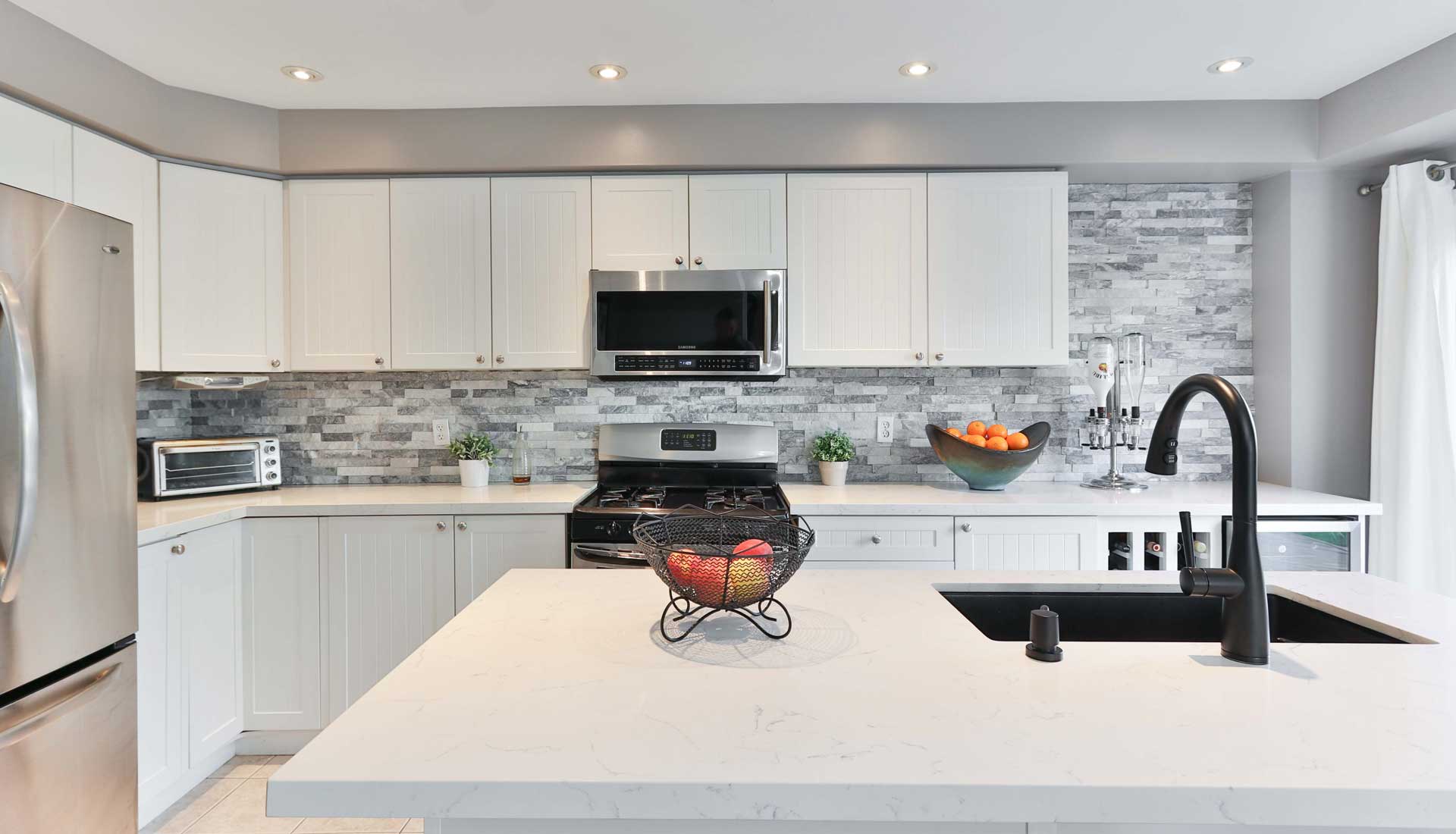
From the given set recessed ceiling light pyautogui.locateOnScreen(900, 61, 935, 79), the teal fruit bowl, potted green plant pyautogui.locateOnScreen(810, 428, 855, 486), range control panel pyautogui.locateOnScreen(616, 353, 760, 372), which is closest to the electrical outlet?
potted green plant pyautogui.locateOnScreen(810, 428, 855, 486)

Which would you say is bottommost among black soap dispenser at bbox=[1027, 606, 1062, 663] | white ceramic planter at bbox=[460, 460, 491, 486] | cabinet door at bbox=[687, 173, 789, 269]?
black soap dispenser at bbox=[1027, 606, 1062, 663]

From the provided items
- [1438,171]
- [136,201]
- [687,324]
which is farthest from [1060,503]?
[136,201]

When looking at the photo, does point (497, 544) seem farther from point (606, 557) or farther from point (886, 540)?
point (886, 540)

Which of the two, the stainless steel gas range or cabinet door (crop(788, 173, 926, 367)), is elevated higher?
cabinet door (crop(788, 173, 926, 367))

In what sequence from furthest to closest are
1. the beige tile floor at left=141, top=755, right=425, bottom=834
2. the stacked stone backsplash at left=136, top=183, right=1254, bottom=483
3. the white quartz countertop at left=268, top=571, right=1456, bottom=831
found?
the stacked stone backsplash at left=136, top=183, right=1254, bottom=483 → the beige tile floor at left=141, top=755, right=425, bottom=834 → the white quartz countertop at left=268, top=571, right=1456, bottom=831

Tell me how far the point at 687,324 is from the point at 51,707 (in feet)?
7.00

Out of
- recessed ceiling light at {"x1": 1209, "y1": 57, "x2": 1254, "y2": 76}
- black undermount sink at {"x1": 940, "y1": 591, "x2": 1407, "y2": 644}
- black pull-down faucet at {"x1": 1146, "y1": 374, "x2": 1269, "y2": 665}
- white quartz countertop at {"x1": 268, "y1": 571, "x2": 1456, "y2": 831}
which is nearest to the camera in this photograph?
white quartz countertop at {"x1": 268, "y1": 571, "x2": 1456, "y2": 831}

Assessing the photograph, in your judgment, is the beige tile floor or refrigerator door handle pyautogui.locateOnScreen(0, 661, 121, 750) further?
the beige tile floor

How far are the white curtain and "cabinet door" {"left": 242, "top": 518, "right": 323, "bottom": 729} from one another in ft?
12.8

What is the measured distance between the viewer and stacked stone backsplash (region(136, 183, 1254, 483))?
3158mm

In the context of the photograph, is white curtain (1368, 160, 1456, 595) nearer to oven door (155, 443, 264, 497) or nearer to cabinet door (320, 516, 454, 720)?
cabinet door (320, 516, 454, 720)

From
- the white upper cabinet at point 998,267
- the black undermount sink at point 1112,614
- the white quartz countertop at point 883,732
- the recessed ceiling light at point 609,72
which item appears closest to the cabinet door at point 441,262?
the recessed ceiling light at point 609,72

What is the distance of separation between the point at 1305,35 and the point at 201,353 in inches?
158

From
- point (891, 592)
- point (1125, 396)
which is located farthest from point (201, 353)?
point (1125, 396)
